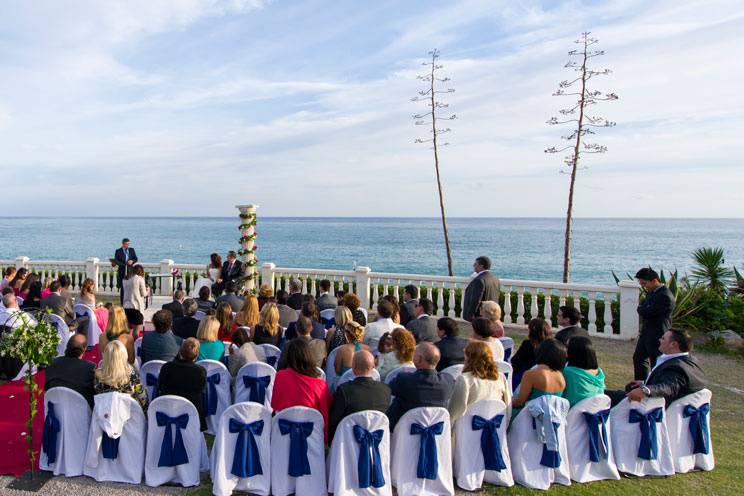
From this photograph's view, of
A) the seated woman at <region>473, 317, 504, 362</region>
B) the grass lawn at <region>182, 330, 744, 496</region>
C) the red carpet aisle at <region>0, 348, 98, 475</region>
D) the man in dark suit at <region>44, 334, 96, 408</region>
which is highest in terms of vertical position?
the seated woman at <region>473, 317, 504, 362</region>

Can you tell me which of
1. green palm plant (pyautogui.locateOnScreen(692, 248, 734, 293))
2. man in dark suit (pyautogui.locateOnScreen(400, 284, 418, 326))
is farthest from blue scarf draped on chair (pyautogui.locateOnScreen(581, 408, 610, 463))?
green palm plant (pyautogui.locateOnScreen(692, 248, 734, 293))

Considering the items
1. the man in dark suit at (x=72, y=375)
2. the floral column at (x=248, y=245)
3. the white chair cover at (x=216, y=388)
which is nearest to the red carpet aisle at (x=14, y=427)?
the man in dark suit at (x=72, y=375)

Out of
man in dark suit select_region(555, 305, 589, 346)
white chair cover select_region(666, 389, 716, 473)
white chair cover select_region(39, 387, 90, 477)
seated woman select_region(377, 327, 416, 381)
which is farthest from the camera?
man in dark suit select_region(555, 305, 589, 346)

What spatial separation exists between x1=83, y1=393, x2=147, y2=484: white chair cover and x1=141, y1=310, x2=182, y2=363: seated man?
1.27m

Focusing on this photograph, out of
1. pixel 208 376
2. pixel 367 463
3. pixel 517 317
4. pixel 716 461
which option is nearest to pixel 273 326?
pixel 208 376

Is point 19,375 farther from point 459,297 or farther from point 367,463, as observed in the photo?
point 459,297

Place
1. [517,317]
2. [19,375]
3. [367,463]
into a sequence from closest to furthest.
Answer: [367,463]
[19,375]
[517,317]

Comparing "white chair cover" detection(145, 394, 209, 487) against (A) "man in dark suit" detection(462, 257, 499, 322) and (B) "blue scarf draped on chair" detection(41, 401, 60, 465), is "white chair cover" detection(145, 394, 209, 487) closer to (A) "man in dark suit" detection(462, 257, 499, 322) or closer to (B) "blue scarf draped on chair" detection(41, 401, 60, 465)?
(B) "blue scarf draped on chair" detection(41, 401, 60, 465)

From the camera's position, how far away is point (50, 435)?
14.1ft

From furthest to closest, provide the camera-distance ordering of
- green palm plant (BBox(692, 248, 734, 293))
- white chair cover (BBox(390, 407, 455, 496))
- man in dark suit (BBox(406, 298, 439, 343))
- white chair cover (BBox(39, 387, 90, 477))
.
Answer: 1. green palm plant (BBox(692, 248, 734, 293))
2. man in dark suit (BBox(406, 298, 439, 343))
3. white chair cover (BBox(39, 387, 90, 477))
4. white chair cover (BBox(390, 407, 455, 496))

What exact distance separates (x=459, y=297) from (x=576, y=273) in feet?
153

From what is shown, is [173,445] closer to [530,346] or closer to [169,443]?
[169,443]

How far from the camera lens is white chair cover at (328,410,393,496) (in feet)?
12.6

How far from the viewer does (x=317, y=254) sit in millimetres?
76625
